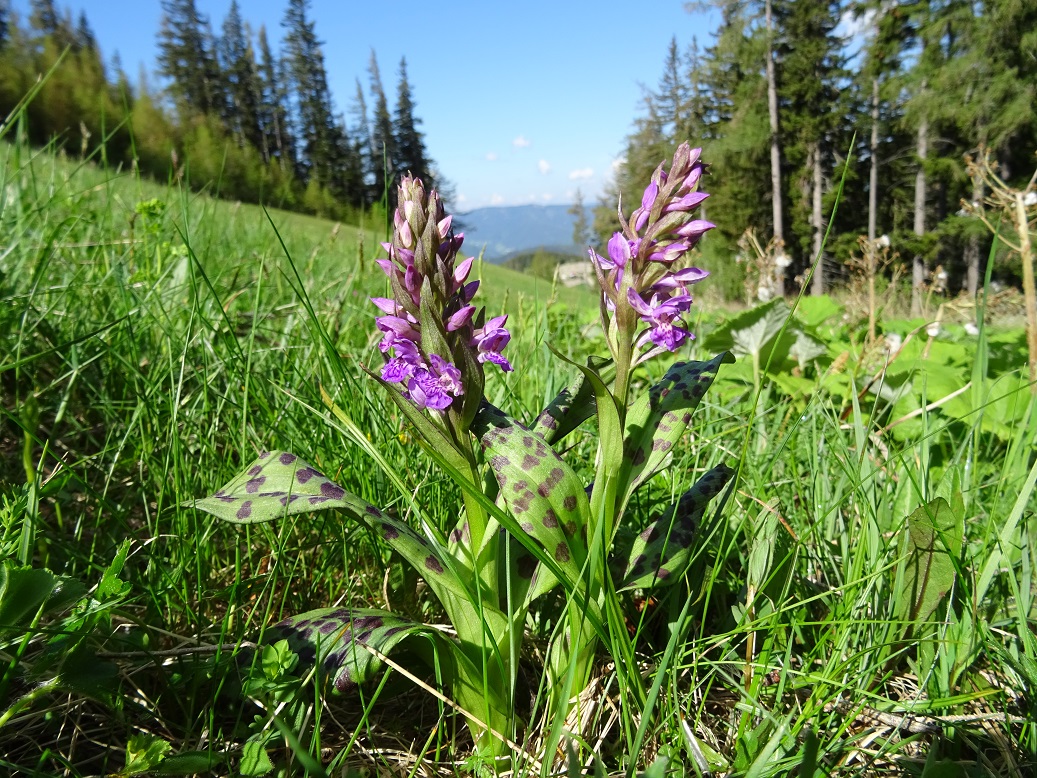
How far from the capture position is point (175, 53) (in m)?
58.0

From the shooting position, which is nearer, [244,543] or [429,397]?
[429,397]

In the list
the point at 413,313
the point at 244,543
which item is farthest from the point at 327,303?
the point at 413,313

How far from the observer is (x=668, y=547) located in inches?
42.0

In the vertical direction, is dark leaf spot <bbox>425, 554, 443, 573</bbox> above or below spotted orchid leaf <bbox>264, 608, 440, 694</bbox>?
above

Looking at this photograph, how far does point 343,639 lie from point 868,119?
101 ft

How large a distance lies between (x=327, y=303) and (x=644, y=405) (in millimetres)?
1829

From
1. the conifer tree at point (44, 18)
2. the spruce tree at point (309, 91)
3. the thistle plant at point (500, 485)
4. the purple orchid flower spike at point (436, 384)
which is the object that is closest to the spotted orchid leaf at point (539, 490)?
the thistle plant at point (500, 485)

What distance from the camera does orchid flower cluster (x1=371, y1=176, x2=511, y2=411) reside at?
0.90m

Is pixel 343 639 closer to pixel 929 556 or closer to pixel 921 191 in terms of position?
pixel 929 556

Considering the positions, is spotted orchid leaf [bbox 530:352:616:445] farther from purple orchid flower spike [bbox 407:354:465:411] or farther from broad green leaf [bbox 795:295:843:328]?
broad green leaf [bbox 795:295:843:328]

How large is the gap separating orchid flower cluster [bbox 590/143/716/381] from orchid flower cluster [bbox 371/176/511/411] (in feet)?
0.66

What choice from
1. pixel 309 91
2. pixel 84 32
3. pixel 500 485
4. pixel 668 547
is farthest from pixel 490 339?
pixel 84 32

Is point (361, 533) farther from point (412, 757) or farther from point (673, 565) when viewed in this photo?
point (673, 565)

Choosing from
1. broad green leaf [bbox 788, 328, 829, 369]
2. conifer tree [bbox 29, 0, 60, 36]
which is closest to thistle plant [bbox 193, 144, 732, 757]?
broad green leaf [bbox 788, 328, 829, 369]
